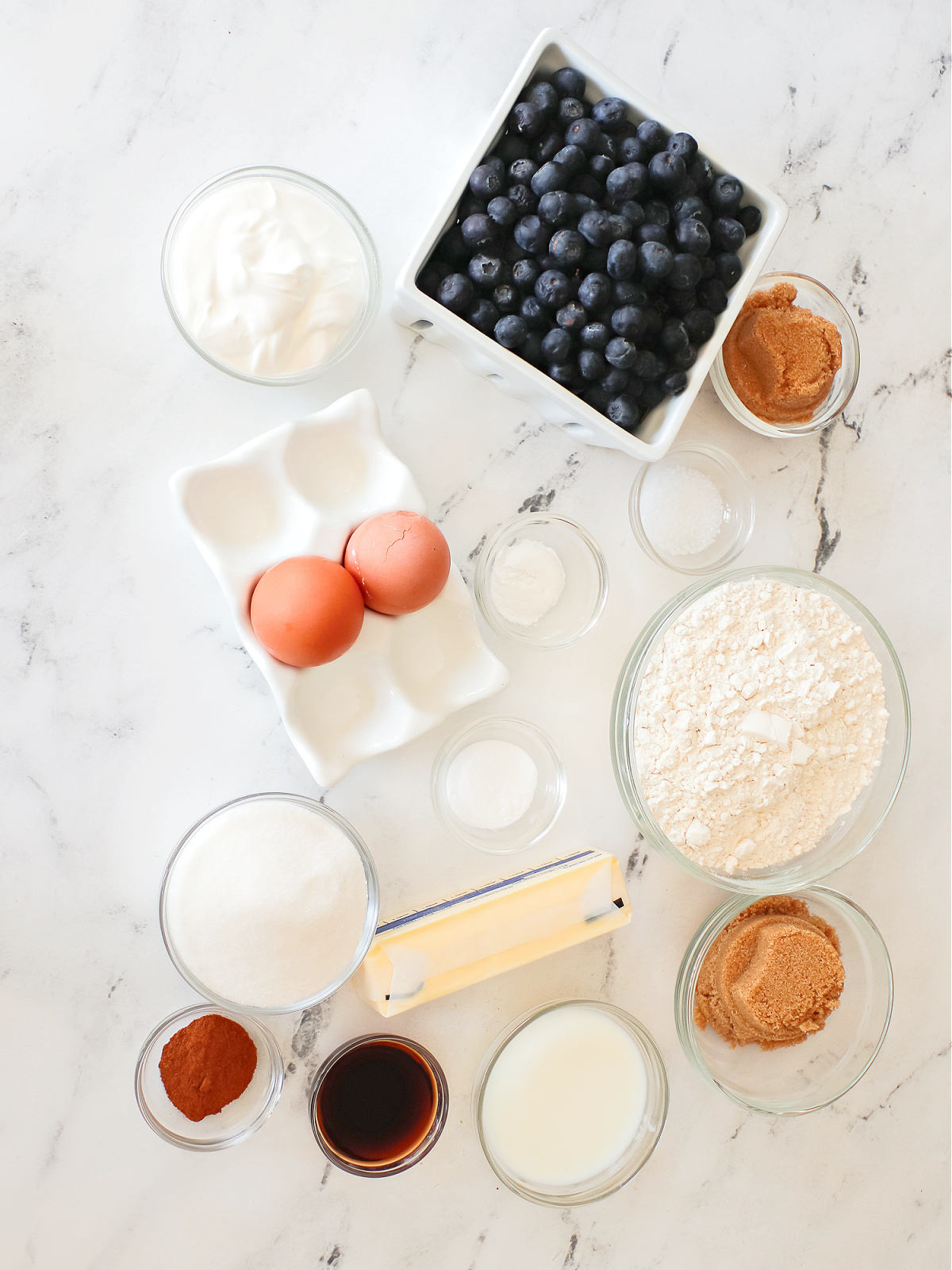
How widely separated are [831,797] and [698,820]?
0.19 metres

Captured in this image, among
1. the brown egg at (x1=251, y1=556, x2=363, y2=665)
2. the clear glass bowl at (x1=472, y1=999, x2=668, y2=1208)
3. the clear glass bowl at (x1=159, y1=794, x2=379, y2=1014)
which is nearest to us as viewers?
the brown egg at (x1=251, y1=556, x2=363, y2=665)

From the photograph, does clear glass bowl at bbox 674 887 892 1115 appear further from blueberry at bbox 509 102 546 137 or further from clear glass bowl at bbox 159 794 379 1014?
blueberry at bbox 509 102 546 137

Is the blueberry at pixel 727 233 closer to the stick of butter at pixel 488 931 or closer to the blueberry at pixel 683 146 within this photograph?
the blueberry at pixel 683 146

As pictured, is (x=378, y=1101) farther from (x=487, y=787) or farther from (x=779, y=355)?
(x=779, y=355)

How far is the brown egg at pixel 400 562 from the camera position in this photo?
987mm

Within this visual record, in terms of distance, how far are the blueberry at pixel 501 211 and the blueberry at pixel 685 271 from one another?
8.2 inches

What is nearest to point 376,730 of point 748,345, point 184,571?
point 184,571

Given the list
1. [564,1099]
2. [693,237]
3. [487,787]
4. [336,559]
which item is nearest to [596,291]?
[693,237]

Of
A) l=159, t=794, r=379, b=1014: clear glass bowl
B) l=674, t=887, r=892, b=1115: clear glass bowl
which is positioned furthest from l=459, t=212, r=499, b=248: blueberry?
l=674, t=887, r=892, b=1115: clear glass bowl

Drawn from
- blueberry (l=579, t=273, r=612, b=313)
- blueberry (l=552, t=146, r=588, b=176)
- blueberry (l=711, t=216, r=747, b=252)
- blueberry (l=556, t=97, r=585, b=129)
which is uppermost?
blueberry (l=556, t=97, r=585, b=129)

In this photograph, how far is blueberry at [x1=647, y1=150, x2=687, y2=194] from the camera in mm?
997

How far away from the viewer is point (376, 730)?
3.69 feet

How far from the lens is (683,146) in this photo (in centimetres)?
101

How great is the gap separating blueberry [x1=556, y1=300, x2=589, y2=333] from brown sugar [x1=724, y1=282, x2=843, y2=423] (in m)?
0.29
